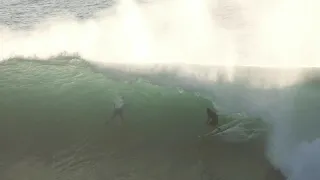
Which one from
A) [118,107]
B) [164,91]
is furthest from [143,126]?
[164,91]

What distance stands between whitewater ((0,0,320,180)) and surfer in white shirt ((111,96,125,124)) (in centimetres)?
15

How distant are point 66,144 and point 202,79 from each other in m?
4.26

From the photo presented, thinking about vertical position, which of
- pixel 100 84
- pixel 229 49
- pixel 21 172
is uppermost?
pixel 229 49

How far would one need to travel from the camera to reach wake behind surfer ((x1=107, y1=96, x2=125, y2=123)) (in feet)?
36.7

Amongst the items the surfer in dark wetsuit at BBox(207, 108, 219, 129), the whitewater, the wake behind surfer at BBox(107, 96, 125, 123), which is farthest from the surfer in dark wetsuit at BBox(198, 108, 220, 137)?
the wake behind surfer at BBox(107, 96, 125, 123)

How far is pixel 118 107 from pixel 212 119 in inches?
96.4

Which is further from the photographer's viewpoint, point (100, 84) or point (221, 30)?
point (221, 30)

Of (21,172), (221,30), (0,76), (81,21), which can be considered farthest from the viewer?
(81,21)

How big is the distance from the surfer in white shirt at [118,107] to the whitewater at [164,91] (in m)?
0.15

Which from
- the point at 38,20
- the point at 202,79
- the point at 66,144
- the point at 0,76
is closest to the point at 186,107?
the point at 202,79

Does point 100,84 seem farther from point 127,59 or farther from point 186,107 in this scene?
point 186,107

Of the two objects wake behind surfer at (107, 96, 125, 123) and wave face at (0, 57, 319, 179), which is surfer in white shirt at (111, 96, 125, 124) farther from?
wave face at (0, 57, 319, 179)

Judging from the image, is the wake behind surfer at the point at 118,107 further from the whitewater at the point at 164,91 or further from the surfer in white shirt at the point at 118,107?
the whitewater at the point at 164,91

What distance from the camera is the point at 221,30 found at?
582 inches
